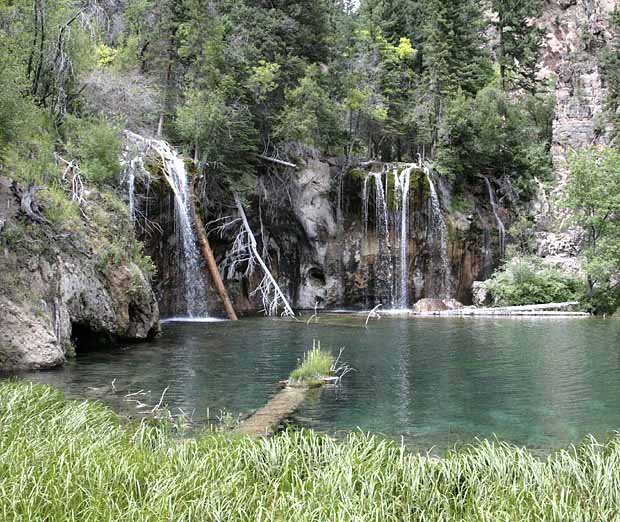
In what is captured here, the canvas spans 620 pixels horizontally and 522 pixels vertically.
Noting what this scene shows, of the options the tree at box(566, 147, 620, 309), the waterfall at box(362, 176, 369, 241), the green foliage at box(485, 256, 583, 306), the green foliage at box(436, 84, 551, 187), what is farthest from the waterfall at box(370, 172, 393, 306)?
the tree at box(566, 147, 620, 309)

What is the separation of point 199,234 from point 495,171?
1774 cm

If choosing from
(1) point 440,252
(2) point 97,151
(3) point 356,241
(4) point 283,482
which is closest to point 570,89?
(1) point 440,252

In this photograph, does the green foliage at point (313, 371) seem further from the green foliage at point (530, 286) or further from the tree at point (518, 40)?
the tree at point (518, 40)

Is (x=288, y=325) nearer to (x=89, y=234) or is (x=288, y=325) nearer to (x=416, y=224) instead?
(x=89, y=234)

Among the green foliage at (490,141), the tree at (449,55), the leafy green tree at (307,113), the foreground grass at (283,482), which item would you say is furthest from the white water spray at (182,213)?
the foreground grass at (283,482)

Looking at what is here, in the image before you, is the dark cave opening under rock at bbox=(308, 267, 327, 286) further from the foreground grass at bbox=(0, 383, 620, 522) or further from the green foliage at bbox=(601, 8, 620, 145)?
the foreground grass at bbox=(0, 383, 620, 522)

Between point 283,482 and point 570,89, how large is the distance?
3882cm

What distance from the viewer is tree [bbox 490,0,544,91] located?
39719 millimetres

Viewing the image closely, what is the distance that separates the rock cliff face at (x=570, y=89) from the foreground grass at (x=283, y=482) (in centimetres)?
2674

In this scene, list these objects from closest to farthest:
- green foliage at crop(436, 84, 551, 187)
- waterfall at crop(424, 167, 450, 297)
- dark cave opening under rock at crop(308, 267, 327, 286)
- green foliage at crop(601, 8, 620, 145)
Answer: waterfall at crop(424, 167, 450, 297)
dark cave opening under rock at crop(308, 267, 327, 286)
green foliage at crop(436, 84, 551, 187)
green foliage at crop(601, 8, 620, 145)

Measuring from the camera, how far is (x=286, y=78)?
94.9ft

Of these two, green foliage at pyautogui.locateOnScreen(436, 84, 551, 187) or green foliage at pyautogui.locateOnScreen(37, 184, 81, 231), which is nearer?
green foliage at pyautogui.locateOnScreen(37, 184, 81, 231)

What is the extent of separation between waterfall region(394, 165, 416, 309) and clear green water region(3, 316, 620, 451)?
1069 cm

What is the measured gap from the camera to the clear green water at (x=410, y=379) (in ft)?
28.5
